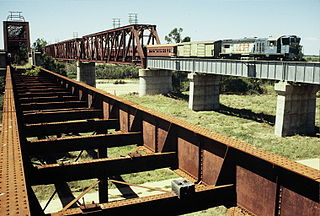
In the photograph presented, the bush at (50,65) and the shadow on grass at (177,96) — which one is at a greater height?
the bush at (50,65)

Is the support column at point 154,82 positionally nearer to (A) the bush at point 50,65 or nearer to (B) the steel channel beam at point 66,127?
(A) the bush at point 50,65

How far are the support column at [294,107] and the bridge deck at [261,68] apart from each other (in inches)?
42.9

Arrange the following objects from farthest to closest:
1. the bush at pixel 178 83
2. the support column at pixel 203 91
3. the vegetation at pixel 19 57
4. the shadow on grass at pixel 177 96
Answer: the vegetation at pixel 19 57 < the bush at pixel 178 83 < the shadow on grass at pixel 177 96 < the support column at pixel 203 91

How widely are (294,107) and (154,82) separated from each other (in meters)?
26.5

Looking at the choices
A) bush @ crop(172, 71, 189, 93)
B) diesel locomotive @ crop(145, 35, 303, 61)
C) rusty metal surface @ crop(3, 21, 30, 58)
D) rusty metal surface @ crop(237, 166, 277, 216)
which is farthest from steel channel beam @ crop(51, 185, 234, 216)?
rusty metal surface @ crop(3, 21, 30, 58)

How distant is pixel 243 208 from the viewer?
6.22 metres

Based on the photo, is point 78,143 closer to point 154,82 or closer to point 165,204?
point 165,204

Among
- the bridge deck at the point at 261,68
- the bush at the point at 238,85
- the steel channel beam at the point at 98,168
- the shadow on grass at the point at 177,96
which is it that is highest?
the bridge deck at the point at 261,68

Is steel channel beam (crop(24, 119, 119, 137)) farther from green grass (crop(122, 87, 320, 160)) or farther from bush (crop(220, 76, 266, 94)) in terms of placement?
bush (crop(220, 76, 266, 94))

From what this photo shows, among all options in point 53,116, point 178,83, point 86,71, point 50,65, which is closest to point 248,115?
point 178,83

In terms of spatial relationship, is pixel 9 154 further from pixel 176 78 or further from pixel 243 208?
pixel 176 78

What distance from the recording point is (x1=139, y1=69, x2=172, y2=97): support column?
48.0 metres

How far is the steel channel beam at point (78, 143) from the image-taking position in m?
9.22

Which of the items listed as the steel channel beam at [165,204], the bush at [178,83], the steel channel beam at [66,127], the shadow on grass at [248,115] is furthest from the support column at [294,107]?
the bush at [178,83]
